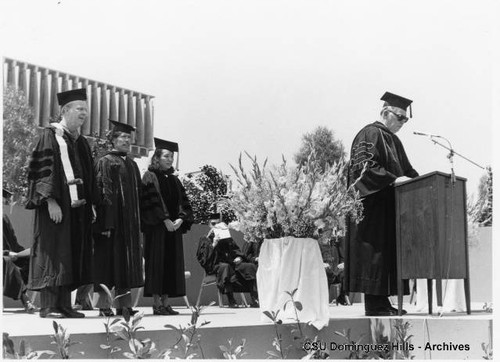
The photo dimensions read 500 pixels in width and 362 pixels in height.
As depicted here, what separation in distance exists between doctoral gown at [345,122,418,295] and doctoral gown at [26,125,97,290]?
2129 millimetres

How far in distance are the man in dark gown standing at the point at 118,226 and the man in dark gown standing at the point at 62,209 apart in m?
0.27

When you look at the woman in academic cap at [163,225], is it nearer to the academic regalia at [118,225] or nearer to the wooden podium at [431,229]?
the academic regalia at [118,225]

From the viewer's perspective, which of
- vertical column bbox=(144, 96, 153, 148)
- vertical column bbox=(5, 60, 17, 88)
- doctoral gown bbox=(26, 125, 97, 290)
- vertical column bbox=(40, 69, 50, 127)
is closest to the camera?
doctoral gown bbox=(26, 125, 97, 290)

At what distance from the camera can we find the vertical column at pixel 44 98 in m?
28.0

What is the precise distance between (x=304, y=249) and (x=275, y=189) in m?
0.43

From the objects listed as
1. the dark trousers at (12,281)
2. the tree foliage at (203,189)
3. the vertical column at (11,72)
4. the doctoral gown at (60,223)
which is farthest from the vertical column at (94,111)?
the doctoral gown at (60,223)

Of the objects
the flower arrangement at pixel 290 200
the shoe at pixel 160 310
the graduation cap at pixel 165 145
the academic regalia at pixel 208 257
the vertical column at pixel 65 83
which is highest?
the vertical column at pixel 65 83

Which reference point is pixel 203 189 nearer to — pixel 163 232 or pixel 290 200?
pixel 163 232

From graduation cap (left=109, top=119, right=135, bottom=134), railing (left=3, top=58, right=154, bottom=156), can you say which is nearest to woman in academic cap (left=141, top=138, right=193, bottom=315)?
graduation cap (left=109, top=119, right=135, bottom=134)

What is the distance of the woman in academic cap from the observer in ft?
23.5

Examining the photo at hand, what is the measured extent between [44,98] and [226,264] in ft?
64.0

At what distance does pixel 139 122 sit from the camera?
32438mm

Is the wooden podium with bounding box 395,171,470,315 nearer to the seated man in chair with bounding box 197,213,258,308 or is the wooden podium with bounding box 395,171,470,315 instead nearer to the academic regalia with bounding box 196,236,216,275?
the seated man in chair with bounding box 197,213,258,308

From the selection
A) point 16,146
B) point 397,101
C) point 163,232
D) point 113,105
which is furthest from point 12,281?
point 113,105
